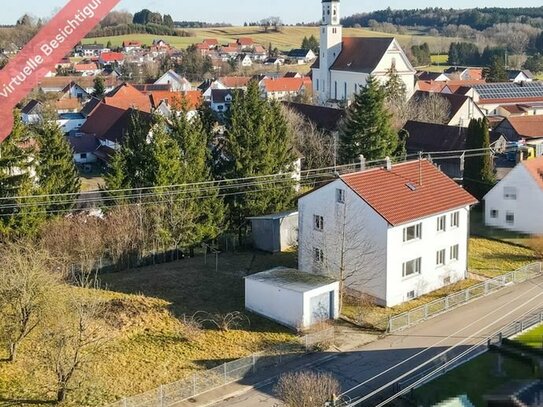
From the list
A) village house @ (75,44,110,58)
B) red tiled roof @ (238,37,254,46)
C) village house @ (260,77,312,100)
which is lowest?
village house @ (260,77,312,100)

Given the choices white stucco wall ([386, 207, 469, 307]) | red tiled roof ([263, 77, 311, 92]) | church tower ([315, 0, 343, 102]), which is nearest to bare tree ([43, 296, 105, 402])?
white stucco wall ([386, 207, 469, 307])

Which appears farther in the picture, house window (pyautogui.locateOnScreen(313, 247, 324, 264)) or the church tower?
the church tower

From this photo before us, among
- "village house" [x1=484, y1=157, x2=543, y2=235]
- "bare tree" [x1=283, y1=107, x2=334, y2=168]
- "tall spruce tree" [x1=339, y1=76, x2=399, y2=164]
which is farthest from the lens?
"bare tree" [x1=283, y1=107, x2=334, y2=168]

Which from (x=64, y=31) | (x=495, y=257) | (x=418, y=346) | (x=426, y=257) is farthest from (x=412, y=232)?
(x=64, y=31)

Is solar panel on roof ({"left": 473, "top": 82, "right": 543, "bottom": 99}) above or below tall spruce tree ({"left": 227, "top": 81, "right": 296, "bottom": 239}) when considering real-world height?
above

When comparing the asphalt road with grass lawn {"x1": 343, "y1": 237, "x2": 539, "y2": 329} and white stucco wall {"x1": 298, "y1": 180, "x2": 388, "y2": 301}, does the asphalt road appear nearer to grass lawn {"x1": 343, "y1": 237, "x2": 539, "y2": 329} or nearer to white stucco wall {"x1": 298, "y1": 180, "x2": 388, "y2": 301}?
grass lawn {"x1": 343, "y1": 237, "x2": 539, "y2": 329}

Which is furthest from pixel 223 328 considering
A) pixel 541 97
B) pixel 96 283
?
pixel 541 97

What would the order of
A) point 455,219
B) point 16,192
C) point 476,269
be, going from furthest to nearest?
point 476,269, point 16,192, point 455,219

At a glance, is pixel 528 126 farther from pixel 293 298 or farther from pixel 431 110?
pixel 293 298
